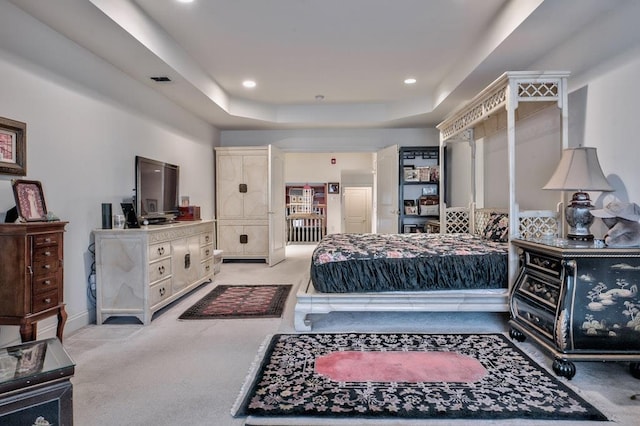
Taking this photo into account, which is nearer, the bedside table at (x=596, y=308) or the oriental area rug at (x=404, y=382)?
the oriental area rug at (x=404, y=382)

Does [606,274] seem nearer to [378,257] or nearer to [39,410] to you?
[378,257]

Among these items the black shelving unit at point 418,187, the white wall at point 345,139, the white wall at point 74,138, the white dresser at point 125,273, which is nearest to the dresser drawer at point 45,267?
the white wall at point 74,138

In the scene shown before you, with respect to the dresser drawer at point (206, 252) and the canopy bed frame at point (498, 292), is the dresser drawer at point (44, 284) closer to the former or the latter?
the canopy bed frame at point (498, 292)

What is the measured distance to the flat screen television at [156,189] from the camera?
12.3 ft

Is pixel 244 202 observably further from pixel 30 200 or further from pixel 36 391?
pixel 36 391

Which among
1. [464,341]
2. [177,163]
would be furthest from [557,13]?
[177,163]

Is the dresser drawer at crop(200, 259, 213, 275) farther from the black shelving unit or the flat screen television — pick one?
the black shelving unit

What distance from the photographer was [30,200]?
2.43m

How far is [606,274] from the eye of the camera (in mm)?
2098

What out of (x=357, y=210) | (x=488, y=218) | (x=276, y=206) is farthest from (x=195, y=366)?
(x=357, y=210)

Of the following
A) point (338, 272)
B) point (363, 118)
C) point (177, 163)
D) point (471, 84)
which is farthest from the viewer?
point (363, 118)

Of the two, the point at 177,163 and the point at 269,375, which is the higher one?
the point at 177,163

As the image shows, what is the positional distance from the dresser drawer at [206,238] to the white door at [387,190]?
2.88m

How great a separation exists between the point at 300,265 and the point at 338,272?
3225 mm
